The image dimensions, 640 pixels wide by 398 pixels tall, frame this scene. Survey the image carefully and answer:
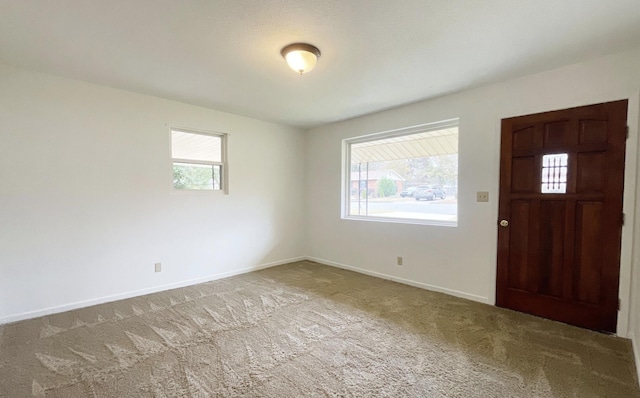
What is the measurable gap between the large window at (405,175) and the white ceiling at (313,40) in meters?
0.77

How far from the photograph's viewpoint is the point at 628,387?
1826 mm

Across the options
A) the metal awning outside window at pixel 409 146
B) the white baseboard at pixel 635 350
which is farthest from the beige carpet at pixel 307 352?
the metal awning outside window at pixel 409 146

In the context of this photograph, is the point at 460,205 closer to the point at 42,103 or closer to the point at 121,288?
the point at 121,288

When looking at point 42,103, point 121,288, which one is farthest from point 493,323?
point 42,103

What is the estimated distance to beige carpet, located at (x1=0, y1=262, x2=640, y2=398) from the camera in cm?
184

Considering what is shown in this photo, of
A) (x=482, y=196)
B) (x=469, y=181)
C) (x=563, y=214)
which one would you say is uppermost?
(x=469, y=181)

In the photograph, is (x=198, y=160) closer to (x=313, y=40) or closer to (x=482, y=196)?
(x=313, y=40)

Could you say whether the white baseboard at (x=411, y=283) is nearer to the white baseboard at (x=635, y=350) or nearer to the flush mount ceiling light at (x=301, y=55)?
the white baseboard at (x=635, y=350)

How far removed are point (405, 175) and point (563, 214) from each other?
6.07 ft

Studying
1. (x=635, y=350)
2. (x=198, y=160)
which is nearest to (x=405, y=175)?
(x=635, y=350)

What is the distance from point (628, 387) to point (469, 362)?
917 millimetres

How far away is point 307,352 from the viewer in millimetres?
2252

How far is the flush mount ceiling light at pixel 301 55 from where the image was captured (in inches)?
90.8

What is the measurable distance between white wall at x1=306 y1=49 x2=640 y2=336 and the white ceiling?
0.19 m
